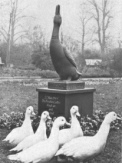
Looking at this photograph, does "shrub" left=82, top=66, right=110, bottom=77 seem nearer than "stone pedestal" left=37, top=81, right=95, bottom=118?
No

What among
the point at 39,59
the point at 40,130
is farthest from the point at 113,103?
the point at 39,59

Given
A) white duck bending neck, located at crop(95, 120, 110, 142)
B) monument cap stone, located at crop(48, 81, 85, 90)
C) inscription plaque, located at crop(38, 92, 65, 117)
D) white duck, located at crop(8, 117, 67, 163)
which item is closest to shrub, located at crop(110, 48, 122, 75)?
monument cap stone, located at crop(48, 81, 85, 90)

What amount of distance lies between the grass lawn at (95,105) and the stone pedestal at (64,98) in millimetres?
1149

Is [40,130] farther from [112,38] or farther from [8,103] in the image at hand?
[112,38]

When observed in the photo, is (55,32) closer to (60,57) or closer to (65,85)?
(60,57)

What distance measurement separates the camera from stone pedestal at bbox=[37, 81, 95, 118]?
7.78m

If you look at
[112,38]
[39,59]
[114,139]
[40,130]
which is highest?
[112,38]

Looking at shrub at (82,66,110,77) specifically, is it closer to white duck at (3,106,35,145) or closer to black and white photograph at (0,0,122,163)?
black and white photograph at (0,0,122,163)

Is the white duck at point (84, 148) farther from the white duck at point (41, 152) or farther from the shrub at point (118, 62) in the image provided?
the shrub at point (118, 62)

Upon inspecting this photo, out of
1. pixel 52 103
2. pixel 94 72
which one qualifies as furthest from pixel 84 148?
pixel 94 72

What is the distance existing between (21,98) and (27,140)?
24.4 ft

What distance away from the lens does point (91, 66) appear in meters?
28.9

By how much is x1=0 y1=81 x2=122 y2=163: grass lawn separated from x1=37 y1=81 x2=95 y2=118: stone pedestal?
115cm

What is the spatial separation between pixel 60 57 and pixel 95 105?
13.4 feet
